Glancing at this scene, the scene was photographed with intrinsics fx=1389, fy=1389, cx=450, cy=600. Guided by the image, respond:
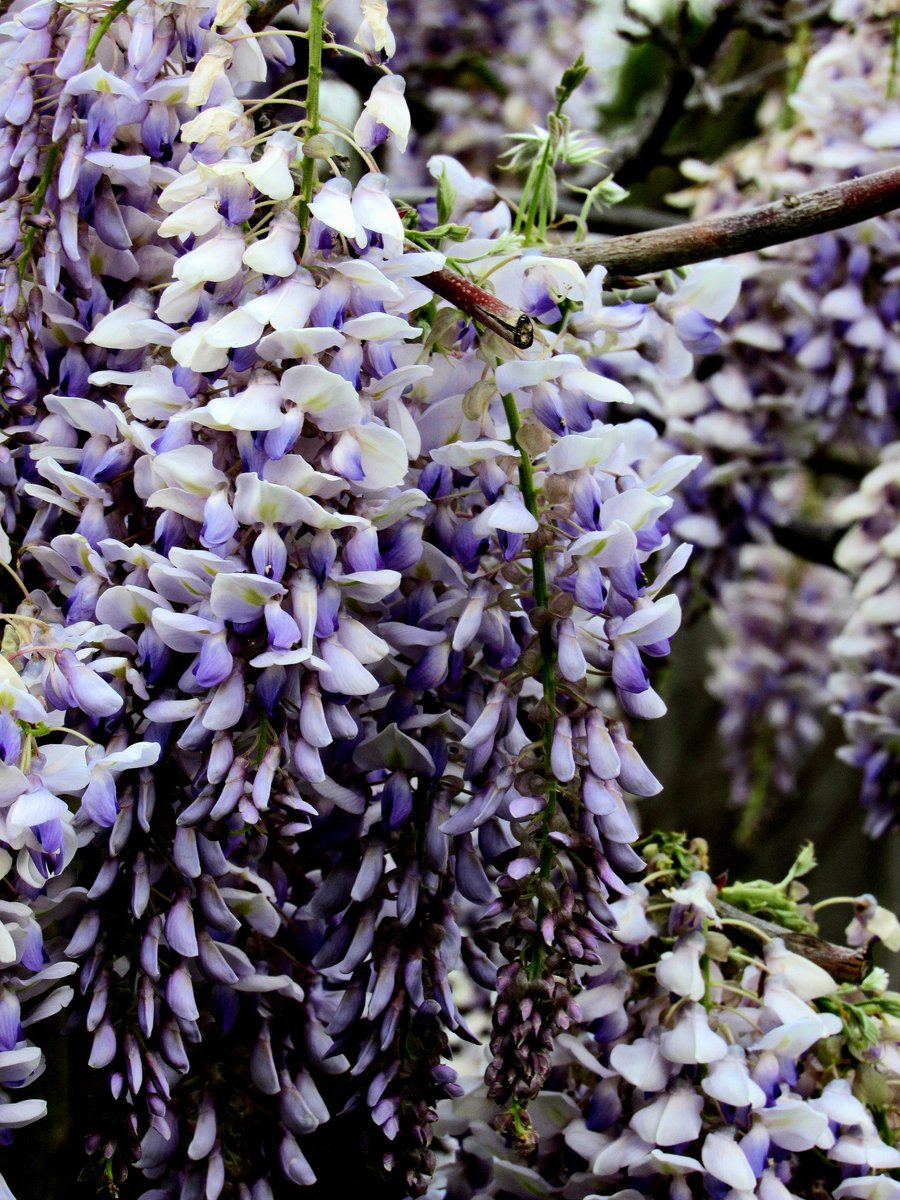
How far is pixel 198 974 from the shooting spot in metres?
0.99

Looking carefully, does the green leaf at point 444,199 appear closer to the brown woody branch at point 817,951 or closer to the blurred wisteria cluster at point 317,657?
the blurred wisteria cluster at point 317,657

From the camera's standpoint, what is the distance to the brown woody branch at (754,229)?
1.00 metres

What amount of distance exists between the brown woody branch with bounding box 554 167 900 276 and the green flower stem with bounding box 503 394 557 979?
0.18 m

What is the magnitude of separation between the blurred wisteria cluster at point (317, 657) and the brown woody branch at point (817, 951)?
4 centimetres

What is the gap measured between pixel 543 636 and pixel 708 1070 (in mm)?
403

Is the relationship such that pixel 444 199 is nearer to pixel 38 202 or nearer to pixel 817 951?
pixel 38 202

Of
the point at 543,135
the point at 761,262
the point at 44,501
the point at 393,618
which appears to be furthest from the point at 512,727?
the point at 761,262

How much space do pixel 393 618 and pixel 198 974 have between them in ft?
0.96

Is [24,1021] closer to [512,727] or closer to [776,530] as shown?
[512,727]

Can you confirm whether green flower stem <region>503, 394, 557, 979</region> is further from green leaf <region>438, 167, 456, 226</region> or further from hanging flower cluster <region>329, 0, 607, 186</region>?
hanging flower cluster <region>329, 0, 607, 186</region>

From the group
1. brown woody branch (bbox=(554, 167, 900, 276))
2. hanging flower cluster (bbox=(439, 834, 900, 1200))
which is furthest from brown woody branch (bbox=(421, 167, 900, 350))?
hanging flower cluster (bbox=(439, 834, 900, 1200))

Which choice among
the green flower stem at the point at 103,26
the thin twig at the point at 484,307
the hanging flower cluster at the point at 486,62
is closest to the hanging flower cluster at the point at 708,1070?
the thin twig at the point at 484,307

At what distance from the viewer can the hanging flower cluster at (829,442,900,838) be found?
1745 millimetres

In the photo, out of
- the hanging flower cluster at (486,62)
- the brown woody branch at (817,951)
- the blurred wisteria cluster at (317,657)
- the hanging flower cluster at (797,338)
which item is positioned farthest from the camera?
the hanging flower cluster at (486,62)
